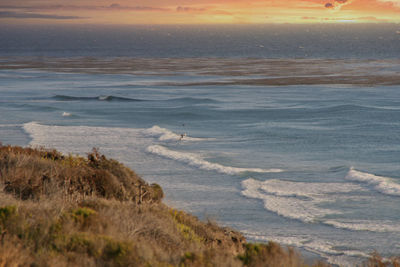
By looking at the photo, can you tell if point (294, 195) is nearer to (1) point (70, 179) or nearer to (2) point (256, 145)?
(1) point (70, 179)

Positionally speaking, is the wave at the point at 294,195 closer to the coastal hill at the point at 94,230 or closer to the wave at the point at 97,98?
the coastal hill at the point at 94,230

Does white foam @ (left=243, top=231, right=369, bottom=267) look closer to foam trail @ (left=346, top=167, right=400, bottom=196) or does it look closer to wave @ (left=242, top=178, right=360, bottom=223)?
wave @ (left=242, top=178, right=360, bottom=223)

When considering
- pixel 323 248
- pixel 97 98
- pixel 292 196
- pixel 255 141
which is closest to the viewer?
pixel 323 248

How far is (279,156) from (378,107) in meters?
15.5

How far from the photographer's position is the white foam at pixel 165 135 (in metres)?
25.0

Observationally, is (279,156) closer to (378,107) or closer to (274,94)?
(378,107)

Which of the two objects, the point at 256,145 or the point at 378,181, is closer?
the point at 378,181

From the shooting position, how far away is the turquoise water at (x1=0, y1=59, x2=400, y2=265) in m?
13.2

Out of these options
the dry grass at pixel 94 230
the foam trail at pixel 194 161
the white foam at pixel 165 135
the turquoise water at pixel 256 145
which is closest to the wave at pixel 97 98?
the turquoise water at pixel 256 145

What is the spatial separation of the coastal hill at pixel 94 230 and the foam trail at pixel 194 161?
7.55m

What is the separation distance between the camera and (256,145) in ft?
76.8

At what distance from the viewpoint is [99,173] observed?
10992 millimetres

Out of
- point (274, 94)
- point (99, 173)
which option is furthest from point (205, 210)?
point (274, 94)

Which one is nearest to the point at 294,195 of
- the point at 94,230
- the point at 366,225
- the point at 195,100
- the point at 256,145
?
the point at 366,225
